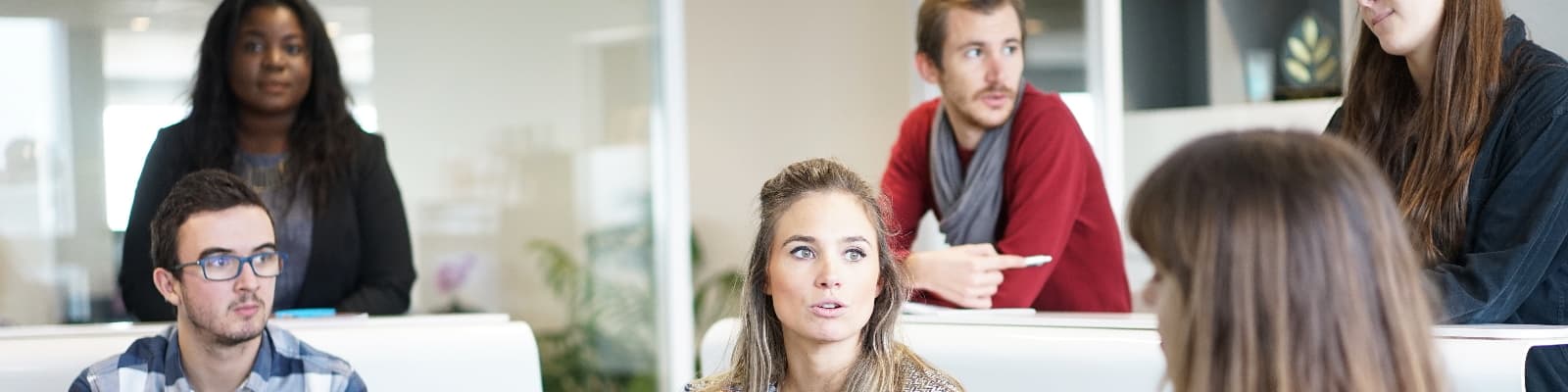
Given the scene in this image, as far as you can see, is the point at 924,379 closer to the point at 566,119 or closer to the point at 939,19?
the point at 939,19

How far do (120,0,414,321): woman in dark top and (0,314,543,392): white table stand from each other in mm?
505

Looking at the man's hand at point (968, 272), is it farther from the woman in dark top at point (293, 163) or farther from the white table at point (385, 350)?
the woman in dark top at point (293, 163)

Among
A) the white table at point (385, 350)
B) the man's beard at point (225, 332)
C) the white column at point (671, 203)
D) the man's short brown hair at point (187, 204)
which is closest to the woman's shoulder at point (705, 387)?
the white table at point (385, 350)

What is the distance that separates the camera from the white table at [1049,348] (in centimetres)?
224

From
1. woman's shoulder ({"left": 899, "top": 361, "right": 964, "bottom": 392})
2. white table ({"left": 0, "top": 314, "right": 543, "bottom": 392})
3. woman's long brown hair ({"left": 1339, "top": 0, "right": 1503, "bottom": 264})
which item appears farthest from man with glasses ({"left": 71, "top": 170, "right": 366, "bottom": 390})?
woman's long brown hair ({"left": 1339, "top": 0, "right": 1503, "bottom": 264})

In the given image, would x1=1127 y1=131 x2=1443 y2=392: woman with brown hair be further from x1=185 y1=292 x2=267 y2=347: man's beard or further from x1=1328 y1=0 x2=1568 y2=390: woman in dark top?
x1=185 y1=292 x2=267 y2=347: man's beard

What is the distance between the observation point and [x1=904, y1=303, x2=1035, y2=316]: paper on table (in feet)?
8.65

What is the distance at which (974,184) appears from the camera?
A: 2.97 metres

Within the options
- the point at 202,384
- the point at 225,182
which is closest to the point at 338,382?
the point at 202,384

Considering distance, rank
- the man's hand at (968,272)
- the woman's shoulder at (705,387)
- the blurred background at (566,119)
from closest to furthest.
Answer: the woman's shoulder at (705,387), the man's hand at (968,272), the blurred background at (566,119)

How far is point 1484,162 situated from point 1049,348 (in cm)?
65

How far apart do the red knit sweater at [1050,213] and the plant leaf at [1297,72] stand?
6.30 feet

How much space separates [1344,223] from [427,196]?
421cm

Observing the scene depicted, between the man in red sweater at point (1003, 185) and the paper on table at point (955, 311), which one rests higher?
the man in red sweater at point (1003, 185)
